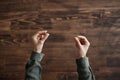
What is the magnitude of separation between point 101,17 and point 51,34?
32 cm

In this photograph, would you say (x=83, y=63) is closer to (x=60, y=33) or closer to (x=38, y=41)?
(x=38, y=41)

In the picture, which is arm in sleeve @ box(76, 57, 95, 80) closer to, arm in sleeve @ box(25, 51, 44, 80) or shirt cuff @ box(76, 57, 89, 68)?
shirt cuff @ box(76, 57, 89, 68)

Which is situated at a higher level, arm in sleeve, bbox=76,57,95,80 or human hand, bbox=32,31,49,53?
human hand, bbox=32,31,49,53

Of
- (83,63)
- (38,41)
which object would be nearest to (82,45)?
(83,63)

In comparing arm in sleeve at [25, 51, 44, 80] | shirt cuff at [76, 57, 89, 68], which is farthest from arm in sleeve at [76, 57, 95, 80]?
arm in sleeve at [25, 51, 44, 80]

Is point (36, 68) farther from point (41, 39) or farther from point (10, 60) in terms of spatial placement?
point (10, 60)

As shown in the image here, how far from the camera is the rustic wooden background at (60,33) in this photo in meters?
1.48

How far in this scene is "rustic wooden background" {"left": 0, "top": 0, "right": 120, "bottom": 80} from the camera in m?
1.48

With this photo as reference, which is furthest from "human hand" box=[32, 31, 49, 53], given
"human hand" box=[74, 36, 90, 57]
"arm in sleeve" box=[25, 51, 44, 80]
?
"human hand" box=[74, 36, 90, 57]

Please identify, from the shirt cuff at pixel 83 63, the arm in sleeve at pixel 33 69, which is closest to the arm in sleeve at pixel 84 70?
the shirt cuff at pixel 83 63

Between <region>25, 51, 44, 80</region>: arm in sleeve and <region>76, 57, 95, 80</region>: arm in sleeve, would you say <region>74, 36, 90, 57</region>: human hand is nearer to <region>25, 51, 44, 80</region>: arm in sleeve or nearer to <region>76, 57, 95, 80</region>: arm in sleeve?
<region>76, 57, 95, 80</region>: arm in sleeve

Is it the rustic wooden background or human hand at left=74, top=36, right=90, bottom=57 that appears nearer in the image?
human hand at left=74, top=36, right=90, bottom=57

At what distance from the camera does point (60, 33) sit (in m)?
1.51

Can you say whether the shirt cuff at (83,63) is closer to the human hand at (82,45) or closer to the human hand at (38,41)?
the human hand at (82,45)
